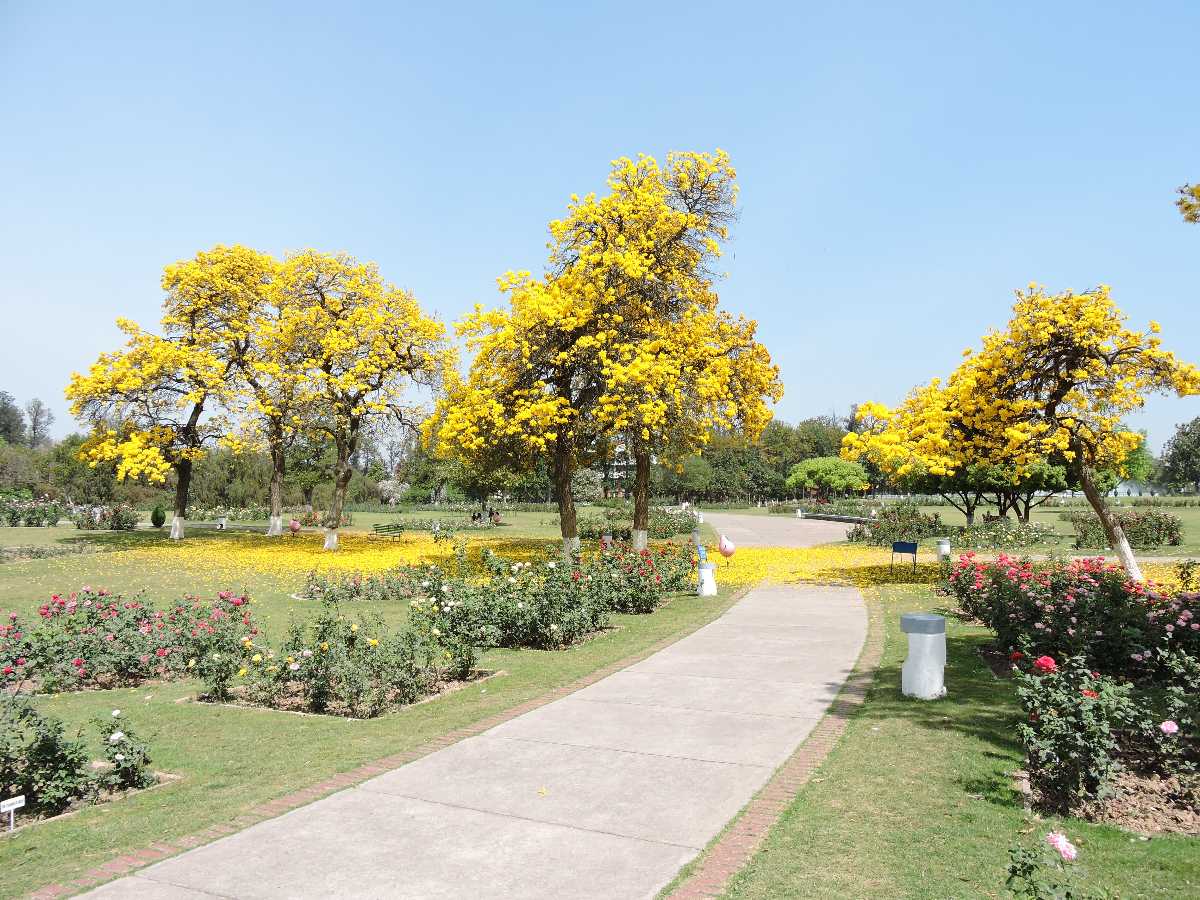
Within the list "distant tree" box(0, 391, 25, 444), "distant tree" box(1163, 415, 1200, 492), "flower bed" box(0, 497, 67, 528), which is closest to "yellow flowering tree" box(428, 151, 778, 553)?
"flower bed" box(0, 497, 67, 528)

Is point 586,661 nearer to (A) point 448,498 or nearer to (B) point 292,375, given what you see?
(B) point 292,375

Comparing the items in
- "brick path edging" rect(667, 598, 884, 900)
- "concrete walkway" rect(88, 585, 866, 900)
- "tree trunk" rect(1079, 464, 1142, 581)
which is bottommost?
"concrete walkway" rect(88, 585, 866, 900)

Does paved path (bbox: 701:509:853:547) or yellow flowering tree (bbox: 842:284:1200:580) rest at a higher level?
yellow flowering tree (bbox: 842:284:1200:580)

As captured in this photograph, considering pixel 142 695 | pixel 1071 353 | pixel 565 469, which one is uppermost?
pixel 1071 353

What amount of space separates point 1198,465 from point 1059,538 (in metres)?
92.5

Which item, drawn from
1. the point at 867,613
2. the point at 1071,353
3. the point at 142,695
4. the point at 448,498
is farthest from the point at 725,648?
the point at 448,498

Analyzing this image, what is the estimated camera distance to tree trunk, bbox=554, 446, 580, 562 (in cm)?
2066

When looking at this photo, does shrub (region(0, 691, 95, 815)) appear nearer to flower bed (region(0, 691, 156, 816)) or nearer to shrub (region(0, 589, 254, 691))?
flower bed (region(0, 691, 156, 816))

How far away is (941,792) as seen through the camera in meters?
5.51

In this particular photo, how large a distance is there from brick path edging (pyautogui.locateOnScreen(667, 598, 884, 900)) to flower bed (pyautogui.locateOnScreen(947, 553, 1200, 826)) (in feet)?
5.05

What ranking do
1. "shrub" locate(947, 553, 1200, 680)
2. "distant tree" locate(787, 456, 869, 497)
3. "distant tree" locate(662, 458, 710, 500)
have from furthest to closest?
"distant tree" locate(662, 458, 710, 500) → "distant tree" locate(787, 456, 869, 497) → "shrub" locate(947, 553, 1200, 680)

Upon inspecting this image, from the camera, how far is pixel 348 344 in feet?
87.4

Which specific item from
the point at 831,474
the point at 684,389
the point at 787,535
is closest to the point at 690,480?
the point at 831,474

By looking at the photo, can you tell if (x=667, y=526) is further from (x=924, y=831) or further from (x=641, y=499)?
(x=924, y=831)
